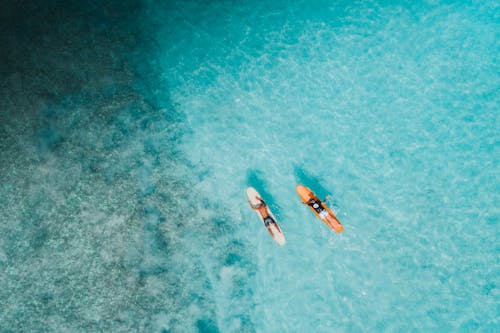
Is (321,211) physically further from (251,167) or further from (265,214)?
(251,167)

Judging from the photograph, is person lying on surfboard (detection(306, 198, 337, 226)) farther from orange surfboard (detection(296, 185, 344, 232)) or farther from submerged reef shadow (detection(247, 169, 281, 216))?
submerged reef shadow (detection(247, 169, 281, 216))

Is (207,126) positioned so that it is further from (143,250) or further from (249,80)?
(143,250)

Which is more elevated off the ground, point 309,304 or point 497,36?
point 497,36

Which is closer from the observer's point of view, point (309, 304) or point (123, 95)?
point (309, 304)

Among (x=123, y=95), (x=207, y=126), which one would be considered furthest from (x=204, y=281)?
(x=123, y=95)

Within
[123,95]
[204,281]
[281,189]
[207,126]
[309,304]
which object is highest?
[123,95]

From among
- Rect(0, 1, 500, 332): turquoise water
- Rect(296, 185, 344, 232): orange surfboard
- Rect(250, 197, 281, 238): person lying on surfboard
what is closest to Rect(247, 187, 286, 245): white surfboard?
Rect(250, 197, 281, 238): person lying on surfboard

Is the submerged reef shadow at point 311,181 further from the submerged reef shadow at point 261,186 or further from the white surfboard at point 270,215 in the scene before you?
the white surfboard at point 270,215
